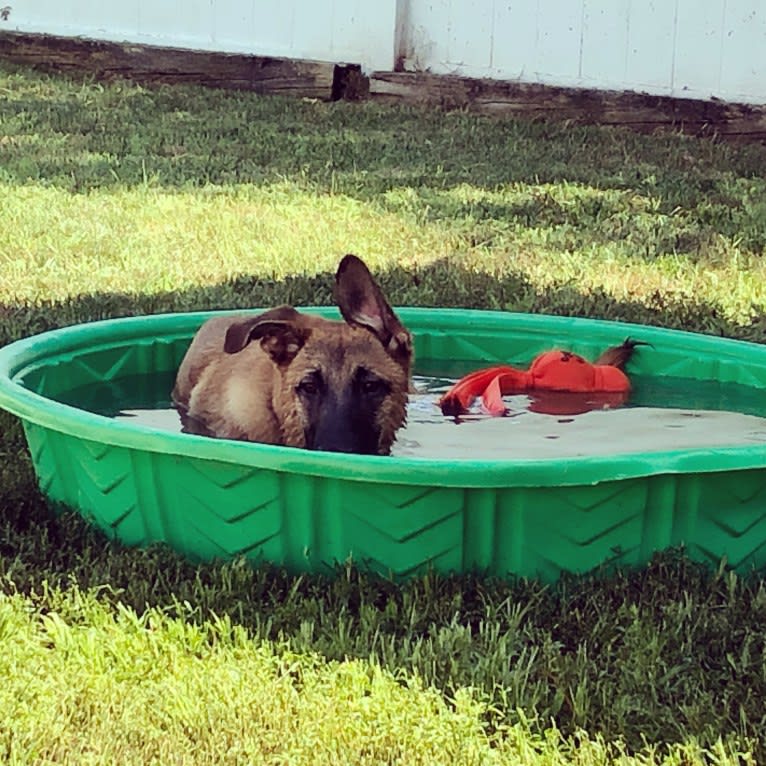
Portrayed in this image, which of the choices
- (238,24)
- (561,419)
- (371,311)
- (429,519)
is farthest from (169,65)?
(429,519)

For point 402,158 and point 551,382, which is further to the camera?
point 402,158

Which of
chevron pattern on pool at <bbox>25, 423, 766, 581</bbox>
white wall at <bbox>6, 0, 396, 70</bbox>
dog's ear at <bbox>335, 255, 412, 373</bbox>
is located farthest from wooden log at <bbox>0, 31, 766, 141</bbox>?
chevron pattern on pool at <bbox>25, 423, 766, 581</bbox>

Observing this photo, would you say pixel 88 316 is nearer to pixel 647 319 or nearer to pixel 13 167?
pixel 647 319

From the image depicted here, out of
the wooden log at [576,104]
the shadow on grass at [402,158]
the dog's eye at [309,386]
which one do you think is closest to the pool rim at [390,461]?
the dog's eye at [309,386]

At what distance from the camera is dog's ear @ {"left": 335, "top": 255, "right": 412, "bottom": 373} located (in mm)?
4383

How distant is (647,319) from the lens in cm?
614

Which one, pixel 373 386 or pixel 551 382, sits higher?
pixel 373 386

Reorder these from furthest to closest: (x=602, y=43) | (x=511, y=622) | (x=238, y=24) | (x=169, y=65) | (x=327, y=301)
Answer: (x=169, y=65) → (x=238, y=24) → (x=602, y=43) → (x=327, y=301) → (x=511, y=622)

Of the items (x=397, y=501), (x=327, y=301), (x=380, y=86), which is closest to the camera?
(x=397, y=501)

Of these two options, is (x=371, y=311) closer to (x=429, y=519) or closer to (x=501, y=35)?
(x=429, y=519)

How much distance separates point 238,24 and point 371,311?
9.08m

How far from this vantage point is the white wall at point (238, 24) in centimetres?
1227

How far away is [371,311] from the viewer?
443cm

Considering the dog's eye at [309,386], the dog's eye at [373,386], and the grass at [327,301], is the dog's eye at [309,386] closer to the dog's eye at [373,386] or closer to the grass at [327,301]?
the dog's eye at [373,386]
